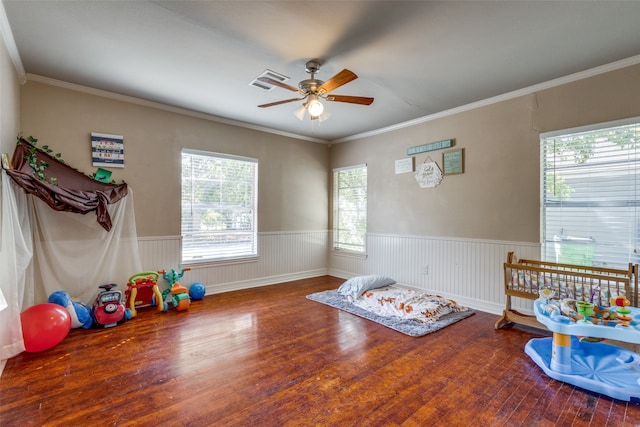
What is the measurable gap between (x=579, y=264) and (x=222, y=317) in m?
→ 4.01


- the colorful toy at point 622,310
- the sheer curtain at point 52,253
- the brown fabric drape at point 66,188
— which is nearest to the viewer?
the colorful toy at point 622,310

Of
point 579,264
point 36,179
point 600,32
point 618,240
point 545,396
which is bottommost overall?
point 545,396

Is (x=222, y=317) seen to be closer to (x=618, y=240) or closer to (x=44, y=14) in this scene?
(x=44, y=14)

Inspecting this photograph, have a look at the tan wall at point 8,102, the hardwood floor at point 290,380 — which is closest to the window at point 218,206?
the hardwood floor at point 290,380

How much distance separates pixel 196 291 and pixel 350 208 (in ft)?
10.0

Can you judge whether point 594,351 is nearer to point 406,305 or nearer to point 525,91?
point 406,305

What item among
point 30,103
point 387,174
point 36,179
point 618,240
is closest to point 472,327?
point 618,240

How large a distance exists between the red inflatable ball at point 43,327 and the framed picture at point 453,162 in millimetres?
4733

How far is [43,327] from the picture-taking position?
104 inches

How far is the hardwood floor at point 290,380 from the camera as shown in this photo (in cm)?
187

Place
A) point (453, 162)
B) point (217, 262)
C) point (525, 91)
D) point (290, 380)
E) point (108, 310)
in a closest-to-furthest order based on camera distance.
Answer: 1. point (290, 380)
2. point (108, 310)
3. point (525, 91)
4. point (453, 162)
5. point (217, 262)

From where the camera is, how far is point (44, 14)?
2264 mm

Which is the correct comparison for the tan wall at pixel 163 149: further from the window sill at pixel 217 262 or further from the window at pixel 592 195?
the window at pixel 592 195

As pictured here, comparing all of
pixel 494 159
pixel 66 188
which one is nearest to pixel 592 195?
pixel 494 159
